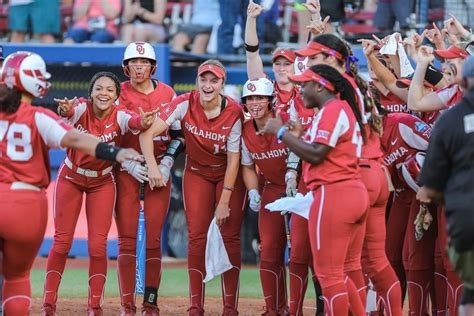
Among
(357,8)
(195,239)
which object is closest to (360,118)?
(195,239)

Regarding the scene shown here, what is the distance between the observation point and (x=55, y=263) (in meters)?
8.51

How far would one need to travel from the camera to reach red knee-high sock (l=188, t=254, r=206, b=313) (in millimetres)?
8688

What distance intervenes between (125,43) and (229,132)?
5.57 meters

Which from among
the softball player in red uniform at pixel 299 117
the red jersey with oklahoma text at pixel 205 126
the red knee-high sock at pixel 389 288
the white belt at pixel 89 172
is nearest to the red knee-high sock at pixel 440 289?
the red knee-high sock at pixel 389 288

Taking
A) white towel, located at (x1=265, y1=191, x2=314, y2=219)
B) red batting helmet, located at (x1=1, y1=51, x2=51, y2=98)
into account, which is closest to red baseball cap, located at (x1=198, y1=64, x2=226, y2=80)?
white towel, located at (x1=265, y1=191, x2=314, y2=219)

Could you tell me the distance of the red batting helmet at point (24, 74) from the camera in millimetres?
6613

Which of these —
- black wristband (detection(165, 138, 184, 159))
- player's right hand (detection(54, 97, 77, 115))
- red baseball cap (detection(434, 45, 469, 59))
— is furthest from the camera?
black wristband (detection(165, 138, 184, 159))

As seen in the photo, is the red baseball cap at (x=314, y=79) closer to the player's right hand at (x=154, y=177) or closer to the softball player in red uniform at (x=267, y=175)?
the softball player in red uniform at (x=267, y=175)

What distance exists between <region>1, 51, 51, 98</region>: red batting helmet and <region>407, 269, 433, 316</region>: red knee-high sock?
3465 mm

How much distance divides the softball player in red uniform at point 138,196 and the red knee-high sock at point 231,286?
615 millimetres

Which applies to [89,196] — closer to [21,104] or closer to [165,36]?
[21,104]

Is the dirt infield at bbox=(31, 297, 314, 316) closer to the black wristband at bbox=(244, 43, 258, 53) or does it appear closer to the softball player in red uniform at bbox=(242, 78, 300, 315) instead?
the softball player in red uniform at bbox=(242, 78, 300, 315)

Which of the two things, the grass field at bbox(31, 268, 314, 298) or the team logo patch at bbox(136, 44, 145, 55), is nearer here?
the team logo patch at bbox(136, 44, 145, 55)

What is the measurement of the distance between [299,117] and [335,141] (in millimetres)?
1805
